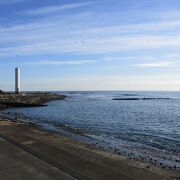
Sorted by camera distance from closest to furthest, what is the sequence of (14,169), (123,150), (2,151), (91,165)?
(14,169) → (91,165) → (2,151) → (123,150)

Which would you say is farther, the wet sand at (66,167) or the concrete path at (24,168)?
the wet sand at (66,167)

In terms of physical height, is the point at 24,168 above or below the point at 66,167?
above

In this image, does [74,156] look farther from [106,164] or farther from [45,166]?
[45,166]

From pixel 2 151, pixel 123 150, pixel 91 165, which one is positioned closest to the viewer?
pixel 91 165

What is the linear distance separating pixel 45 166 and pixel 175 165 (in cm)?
649

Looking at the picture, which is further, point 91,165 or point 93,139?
point 93,139

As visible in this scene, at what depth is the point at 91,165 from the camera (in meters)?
12.9

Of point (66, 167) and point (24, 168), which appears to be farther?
point (66, 167)

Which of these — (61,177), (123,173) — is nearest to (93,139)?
(123,173)

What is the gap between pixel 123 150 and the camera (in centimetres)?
1947

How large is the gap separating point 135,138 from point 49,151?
11.3 m

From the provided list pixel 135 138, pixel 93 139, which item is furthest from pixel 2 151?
pixel 135 138

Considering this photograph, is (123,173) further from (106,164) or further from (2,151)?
(2,151)

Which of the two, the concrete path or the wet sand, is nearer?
the concrete path
